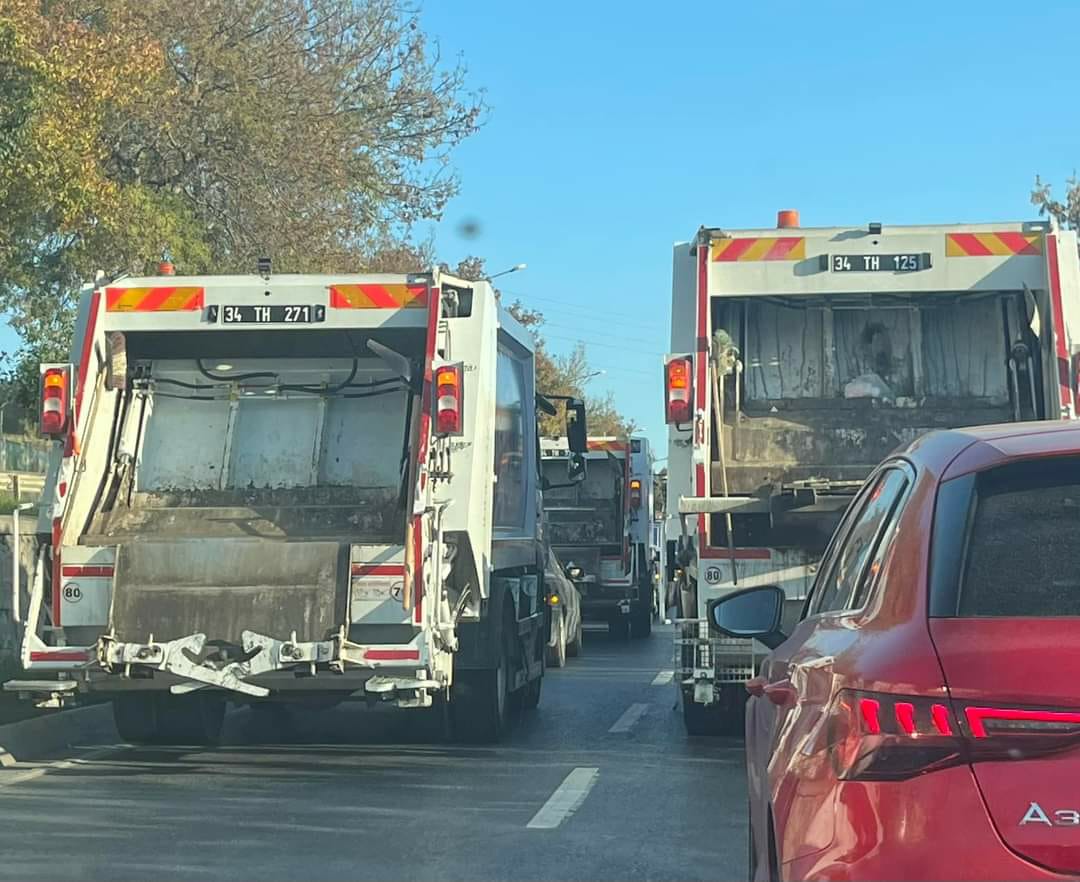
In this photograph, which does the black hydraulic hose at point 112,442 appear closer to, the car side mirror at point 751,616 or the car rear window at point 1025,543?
the car side mirror at point 751,616

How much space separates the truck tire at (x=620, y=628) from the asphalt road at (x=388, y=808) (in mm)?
12114

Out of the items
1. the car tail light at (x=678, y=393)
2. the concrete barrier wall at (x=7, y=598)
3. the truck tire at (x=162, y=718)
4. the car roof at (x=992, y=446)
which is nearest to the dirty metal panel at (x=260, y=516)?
the truck tire at (x=162, y=718)

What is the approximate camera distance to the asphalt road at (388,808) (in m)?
6.68

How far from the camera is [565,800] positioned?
8.27m

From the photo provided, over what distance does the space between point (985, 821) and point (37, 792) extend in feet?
22.6

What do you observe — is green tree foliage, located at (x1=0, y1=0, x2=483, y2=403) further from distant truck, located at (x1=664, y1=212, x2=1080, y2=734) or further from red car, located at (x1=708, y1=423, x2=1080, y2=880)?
red car, located at (x1=708, y1=423, x2=1080, y2=880)

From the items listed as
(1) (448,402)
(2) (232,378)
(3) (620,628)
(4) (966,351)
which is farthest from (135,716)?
(3) (620,628)

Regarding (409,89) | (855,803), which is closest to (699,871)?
(855,803)

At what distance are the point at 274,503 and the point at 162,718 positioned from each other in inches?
67.5

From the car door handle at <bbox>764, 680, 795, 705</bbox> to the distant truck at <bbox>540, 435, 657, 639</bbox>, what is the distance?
17.7 m

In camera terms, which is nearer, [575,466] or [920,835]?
[920,835]

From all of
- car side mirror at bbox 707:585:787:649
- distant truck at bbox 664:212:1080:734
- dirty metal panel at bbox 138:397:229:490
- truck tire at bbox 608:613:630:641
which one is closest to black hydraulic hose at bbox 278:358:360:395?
dirty metal panel at bbox 138:397:229:490

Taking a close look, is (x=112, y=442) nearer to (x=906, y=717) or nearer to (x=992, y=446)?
(x=992, y=446)

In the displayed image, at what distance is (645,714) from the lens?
1240cm
